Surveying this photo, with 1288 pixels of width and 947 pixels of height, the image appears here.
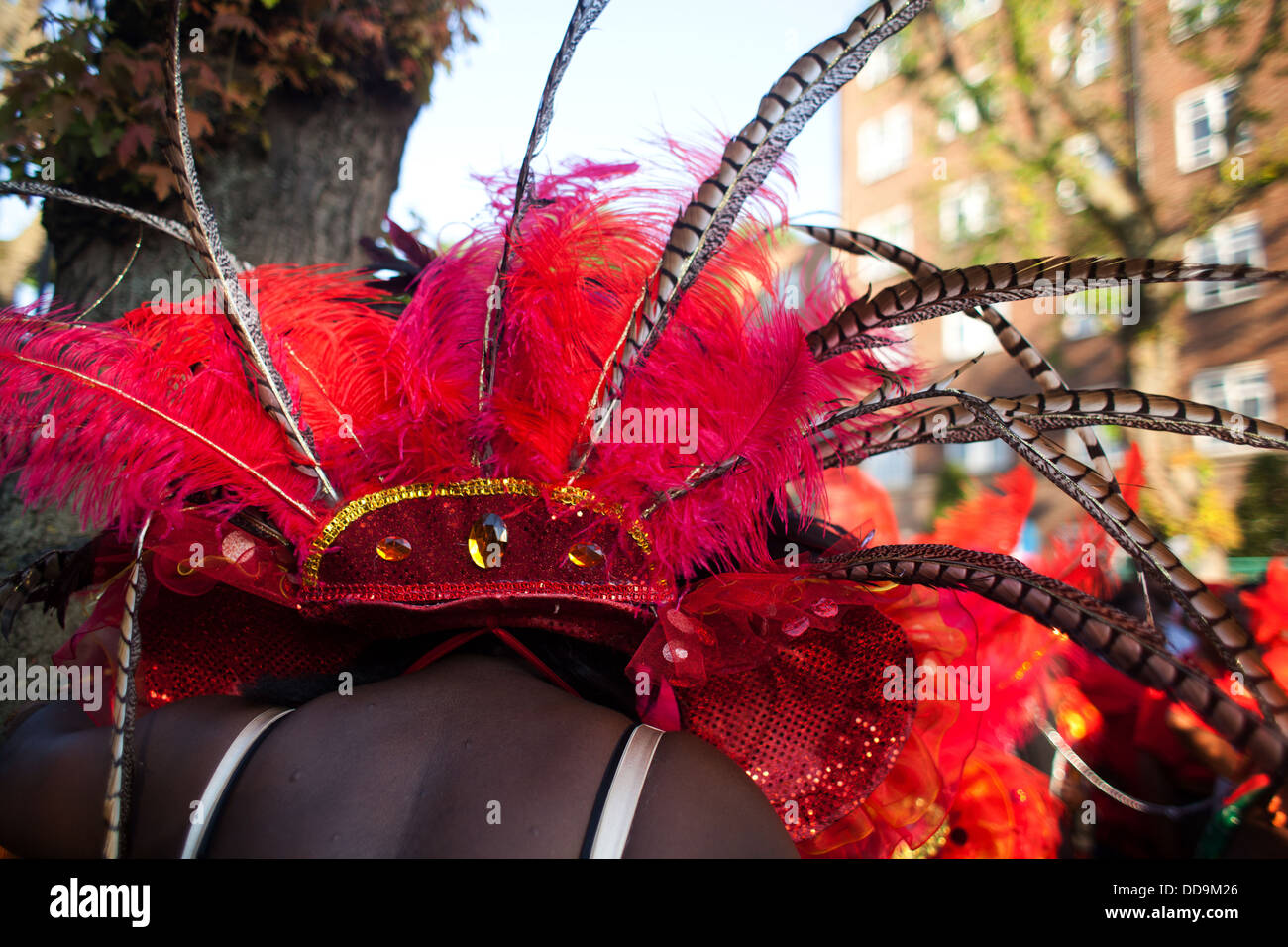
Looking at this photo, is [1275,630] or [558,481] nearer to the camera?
[558,481]

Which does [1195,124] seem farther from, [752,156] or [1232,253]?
[752,156]

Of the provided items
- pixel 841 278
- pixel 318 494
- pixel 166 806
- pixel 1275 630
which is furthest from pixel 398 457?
pixel 1275 630

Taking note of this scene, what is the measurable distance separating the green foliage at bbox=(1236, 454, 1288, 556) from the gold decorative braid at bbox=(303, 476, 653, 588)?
7367 mm

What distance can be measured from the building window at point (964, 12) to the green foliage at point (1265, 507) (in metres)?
6.28

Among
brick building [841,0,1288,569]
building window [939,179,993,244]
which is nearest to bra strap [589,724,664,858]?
brick building [841,0,1288,569]

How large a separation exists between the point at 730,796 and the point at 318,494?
34.6 inches

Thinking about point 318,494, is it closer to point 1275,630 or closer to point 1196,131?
point 1275,630

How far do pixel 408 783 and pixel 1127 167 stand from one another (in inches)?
443

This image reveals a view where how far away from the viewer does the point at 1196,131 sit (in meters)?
13.5

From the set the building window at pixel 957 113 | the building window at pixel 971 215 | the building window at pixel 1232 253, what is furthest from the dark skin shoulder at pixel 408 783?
the building window at pixel 1232 253

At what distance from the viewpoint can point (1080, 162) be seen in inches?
399

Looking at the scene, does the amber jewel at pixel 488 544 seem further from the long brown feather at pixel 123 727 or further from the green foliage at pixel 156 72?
the green foliage at pixel 156 72

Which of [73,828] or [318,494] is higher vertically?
[318,494]

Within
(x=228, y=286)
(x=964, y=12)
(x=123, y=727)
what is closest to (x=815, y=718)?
(x=123, y=727)
